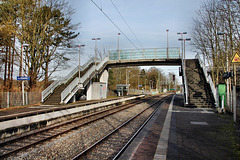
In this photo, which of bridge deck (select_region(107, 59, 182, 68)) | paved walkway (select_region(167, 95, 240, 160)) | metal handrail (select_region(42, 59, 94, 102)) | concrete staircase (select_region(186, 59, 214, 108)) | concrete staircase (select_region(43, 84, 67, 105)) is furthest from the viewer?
bridge deck (select_region(107, 59, 182, 68))

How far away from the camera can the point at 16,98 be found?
19.6 metres

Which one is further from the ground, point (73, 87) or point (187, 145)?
point (73, 87)

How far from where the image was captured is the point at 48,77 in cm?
2758

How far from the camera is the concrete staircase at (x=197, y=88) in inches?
779

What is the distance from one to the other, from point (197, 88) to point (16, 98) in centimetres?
1969

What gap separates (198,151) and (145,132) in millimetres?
3215

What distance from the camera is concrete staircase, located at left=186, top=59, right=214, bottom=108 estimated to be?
19784mm

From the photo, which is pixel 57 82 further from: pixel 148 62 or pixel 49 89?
pixel 148 62

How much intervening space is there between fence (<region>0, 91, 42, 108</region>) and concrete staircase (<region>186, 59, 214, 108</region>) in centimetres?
1692

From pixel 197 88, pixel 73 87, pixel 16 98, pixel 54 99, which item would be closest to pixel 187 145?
pixel 197 88

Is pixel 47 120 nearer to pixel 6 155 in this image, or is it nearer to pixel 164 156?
pixel 6 155

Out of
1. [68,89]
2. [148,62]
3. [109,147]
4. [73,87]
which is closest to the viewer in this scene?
[109,147]

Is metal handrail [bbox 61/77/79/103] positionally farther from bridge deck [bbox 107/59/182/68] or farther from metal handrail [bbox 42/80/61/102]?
bridge deck [bbox 107/59/182/68]

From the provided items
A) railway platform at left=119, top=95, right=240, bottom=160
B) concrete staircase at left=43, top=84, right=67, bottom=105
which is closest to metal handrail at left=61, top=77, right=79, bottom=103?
concrete staircase at left=43, top=84, right=67, bottom=105
